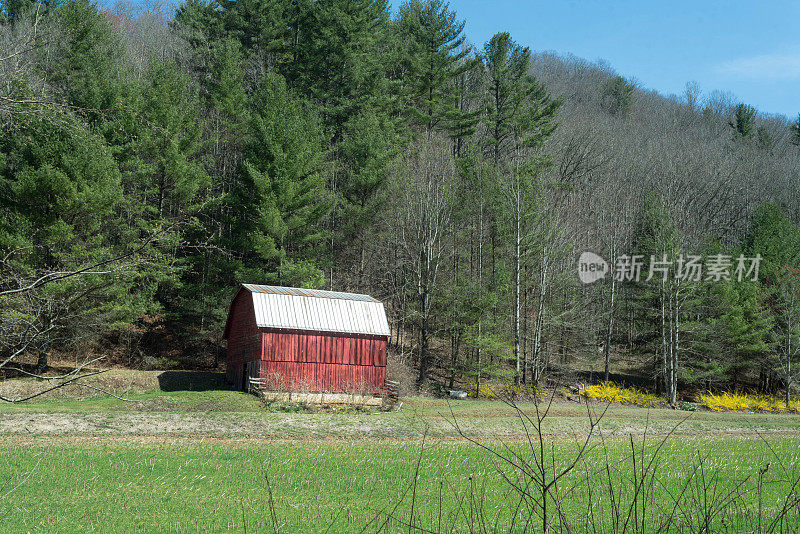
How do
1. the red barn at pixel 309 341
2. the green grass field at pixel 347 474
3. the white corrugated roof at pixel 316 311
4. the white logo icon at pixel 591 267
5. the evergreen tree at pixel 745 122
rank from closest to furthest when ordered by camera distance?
the green grass field at pixel 347 474 < the red barn at pixel 309 341 < the white corrugated roof at pixel 316 311 < the white logo icon at pixel 591 267 < the evergreen tree at pixel 745 122

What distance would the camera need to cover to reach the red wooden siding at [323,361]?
29.1 m

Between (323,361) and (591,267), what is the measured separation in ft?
101

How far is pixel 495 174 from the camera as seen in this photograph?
44688 mm

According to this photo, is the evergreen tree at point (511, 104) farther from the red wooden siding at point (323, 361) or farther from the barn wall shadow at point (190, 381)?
the barn wall shadow at point (190, 381)

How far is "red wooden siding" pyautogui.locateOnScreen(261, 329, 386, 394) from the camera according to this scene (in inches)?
1145

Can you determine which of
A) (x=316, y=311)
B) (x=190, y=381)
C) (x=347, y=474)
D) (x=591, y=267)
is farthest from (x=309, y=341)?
(x=591, y=267)

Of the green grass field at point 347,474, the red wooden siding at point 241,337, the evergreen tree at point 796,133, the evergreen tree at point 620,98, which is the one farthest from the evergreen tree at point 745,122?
the red wooden siding at point 241,337

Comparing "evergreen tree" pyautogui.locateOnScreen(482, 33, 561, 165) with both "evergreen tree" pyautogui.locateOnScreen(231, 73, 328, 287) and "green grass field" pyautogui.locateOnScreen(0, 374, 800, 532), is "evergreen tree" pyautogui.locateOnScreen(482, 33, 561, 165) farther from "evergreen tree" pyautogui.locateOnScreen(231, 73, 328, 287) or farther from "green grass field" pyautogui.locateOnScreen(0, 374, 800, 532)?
"green grass field" pyautogui.locateOnScreen(0, 374, 800, 532)

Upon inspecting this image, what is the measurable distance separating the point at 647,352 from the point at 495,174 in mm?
17404

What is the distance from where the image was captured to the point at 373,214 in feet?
145

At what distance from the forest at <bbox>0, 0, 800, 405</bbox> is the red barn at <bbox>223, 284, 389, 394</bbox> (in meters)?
5.46

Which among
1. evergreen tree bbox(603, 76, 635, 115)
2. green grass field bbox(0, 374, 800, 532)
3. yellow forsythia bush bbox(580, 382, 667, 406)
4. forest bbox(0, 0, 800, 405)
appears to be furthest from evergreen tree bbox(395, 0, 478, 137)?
evergreen tree bbox(603, 76, 635, 115)

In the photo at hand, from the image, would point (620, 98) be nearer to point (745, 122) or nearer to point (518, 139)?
point (745, 122)

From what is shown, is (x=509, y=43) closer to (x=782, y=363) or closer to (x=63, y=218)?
(x=782, y=363)
